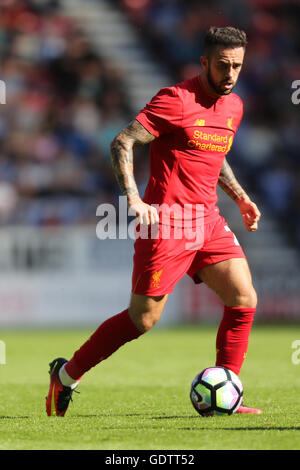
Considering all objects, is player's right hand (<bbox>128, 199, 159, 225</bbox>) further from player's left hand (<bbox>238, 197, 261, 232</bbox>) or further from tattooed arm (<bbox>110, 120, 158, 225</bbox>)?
player's left hand (<bbox>238, 197, 261, 232</bbox>)

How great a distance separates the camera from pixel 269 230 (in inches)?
606

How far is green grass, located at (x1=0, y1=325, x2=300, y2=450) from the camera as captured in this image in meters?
4.30

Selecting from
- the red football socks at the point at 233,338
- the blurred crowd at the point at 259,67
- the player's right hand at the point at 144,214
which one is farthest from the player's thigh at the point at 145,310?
the blurred crowd at the point at 259,67

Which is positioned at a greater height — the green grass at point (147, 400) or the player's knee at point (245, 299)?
the player's knee at point (245, 299)

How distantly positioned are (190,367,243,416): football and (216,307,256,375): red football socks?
8.3 inches

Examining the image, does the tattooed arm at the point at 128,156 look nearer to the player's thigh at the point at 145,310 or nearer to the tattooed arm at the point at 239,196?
the player's thigh at the point at 145,310

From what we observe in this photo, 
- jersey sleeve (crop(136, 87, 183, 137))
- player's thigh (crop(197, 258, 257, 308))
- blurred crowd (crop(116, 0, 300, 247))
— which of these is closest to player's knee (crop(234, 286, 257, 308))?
player's thigh (crop(197, 258, 257, 308))

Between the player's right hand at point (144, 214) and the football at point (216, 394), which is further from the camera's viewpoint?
the football at point (216, 394)

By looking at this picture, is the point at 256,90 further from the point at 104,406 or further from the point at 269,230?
the point at 104,406

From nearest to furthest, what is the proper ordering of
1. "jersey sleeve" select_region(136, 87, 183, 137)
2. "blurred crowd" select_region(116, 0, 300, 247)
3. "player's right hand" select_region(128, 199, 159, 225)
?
"player's right hand" select_region(128, 199, 159, 225) → "jersey sleeve" select_region(136, 87, 183, 137) → "blurred crowd" select_region(116, 0, 300, 247)

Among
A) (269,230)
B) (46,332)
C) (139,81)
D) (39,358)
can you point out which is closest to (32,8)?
(139,81)

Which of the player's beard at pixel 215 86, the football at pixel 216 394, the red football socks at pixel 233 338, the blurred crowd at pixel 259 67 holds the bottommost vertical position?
the football at pixel 216 394

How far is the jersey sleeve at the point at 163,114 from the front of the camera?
16.5ft

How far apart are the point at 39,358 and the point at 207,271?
4.47 meters
